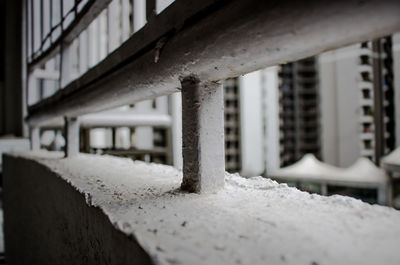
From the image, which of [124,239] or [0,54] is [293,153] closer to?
[0,54]

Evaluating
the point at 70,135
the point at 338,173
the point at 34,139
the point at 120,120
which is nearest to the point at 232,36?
the point at 70,135

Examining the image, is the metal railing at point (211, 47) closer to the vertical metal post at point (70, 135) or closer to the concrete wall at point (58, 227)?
the concrete wall at point (58, 227)

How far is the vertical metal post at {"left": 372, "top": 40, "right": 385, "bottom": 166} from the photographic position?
486 inches

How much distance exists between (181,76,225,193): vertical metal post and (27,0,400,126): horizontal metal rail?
0.14 feet

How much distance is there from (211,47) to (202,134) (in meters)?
0.23

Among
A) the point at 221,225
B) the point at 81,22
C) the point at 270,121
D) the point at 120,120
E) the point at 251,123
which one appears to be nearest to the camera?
the point at 221,225

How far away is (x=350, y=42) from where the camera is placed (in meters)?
0.46

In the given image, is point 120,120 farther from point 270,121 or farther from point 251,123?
point 270,121

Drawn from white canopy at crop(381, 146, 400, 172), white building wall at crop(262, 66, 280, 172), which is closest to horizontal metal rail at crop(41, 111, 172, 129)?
white canopy at crop(381, 146, 400, 172)

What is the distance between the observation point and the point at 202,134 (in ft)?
2.49

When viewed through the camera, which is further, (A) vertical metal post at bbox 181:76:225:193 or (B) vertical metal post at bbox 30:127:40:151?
(B) vertical metal post at bbox 30:127:40:151

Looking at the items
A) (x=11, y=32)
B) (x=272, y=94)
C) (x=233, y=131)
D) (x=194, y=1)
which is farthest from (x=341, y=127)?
(x=194, y=1)

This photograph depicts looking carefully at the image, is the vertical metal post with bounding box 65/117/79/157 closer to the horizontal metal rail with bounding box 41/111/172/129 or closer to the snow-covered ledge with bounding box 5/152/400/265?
the snow-covered ledge with bounding box 5/152/400/265

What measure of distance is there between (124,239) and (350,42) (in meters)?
0.51
